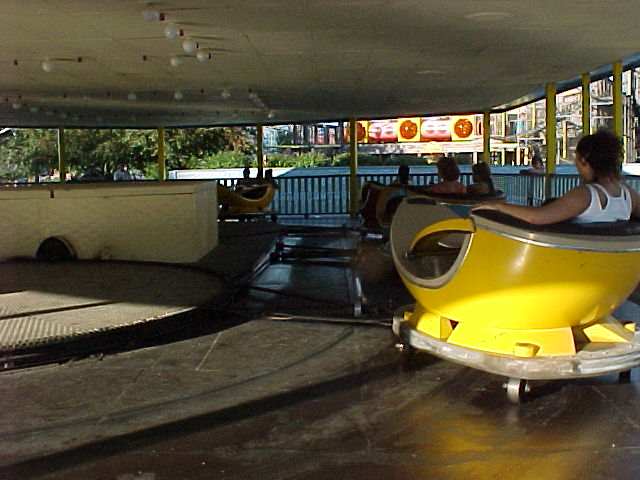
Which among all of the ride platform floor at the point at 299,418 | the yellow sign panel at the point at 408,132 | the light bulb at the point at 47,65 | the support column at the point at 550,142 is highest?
the light bulb at the point at 47,65

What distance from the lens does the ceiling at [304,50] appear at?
19.5ft

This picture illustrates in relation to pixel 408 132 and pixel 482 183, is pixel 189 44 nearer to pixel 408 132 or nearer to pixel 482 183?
pixel 482 183

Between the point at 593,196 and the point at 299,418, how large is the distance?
1.58 meters

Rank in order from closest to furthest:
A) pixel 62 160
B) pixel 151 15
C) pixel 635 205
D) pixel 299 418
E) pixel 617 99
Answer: pixel 299 418 < pixel 635 205 < pixel 151 15 < pixel 617 99 < pixel 62 160

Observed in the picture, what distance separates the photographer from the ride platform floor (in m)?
2.62

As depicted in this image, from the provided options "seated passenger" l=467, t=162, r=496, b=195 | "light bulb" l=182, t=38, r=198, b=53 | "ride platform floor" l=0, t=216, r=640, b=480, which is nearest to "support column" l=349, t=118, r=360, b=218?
"seated passenger" l=467, t=162, r=496, b=195

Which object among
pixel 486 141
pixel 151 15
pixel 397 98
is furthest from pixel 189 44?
pixel 486 141

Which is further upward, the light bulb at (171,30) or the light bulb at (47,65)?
the light bulb at (47,65)

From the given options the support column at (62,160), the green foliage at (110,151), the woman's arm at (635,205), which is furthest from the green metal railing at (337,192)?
the green foliage at (110,151)

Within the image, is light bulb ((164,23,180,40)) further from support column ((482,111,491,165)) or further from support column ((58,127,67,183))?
support column ((58,127,67,183))

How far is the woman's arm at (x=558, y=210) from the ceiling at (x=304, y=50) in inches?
112

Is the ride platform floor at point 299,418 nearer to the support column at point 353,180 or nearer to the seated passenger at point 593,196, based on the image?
the seated passenger at point 593,196

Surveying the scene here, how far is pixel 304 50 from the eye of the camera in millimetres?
7934

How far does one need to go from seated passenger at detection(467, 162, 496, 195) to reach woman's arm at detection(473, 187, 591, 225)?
3.38 metres
